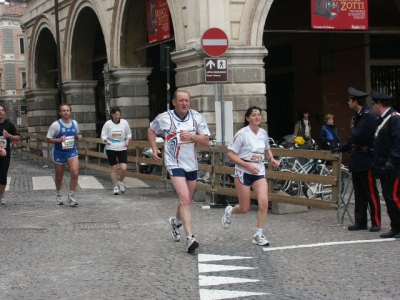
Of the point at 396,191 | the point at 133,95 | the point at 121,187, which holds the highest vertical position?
the point at 133,95

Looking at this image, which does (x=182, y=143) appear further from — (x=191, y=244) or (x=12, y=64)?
(x=12, y=64)

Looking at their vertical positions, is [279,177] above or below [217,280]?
above

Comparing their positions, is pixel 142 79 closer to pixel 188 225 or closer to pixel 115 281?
pixel 188 225

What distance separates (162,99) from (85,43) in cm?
494

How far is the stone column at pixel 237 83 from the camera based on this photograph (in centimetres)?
1664

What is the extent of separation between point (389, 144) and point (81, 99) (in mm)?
18606

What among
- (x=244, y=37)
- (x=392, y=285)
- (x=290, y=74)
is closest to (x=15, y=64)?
(x=290, y=74)

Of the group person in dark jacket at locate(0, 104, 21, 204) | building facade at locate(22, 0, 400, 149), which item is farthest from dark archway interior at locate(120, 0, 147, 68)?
person in dark jacket at locate(0, 104, 21, 204)

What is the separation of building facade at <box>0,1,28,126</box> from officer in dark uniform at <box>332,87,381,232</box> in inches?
2786

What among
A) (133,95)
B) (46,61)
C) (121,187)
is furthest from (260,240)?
(46,61)

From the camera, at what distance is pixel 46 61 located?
31547 mm

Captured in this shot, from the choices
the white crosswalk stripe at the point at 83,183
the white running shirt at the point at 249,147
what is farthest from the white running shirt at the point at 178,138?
the white crosswalk stripe at the point at 83,183

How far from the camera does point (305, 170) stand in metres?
13.0

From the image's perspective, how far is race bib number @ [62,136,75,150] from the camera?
1273 cm
